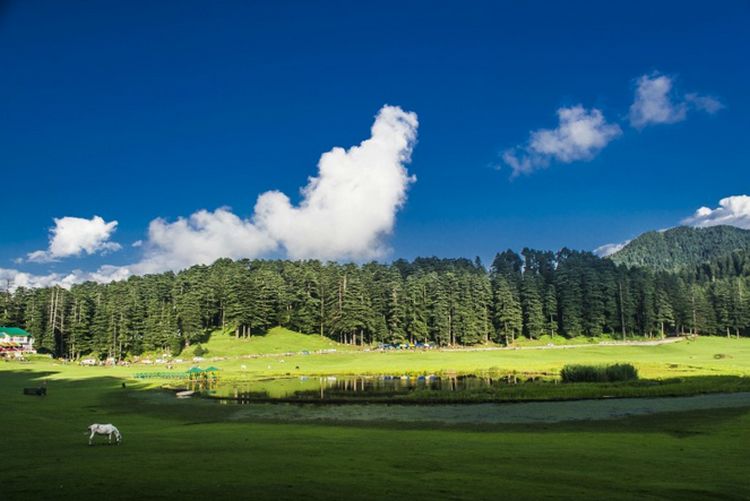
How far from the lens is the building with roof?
11181cm

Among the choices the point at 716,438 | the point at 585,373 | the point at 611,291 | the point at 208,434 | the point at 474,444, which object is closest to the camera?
the point at 474,444

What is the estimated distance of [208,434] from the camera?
28.9 meters

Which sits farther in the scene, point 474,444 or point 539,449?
point 474,444

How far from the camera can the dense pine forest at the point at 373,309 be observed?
130m

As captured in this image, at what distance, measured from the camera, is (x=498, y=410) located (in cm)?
4019

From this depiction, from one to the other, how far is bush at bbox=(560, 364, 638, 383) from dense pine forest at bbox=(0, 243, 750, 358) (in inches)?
3068

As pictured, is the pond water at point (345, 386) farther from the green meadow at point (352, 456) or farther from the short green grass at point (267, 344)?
the short green grass at point (267, 344)

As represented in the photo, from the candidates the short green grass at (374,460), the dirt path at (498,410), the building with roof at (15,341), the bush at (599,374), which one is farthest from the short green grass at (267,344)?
the short green grass at (374,460)

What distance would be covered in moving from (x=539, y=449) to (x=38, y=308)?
149735mm

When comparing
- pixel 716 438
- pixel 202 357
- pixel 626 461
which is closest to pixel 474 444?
pixel 626 461

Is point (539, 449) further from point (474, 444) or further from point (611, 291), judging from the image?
point (611, 291)

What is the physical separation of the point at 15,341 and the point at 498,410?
423 ft

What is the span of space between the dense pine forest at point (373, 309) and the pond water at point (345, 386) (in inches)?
2526

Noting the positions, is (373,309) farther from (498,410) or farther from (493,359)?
(498,410)
